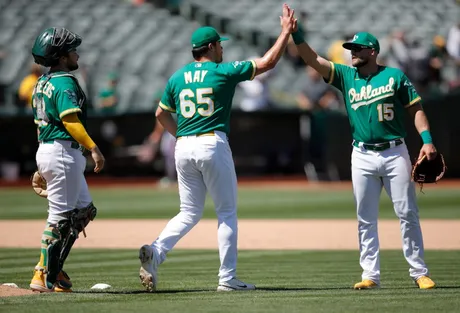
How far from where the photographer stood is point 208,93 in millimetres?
8203

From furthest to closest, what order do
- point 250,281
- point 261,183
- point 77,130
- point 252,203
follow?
point 261,183 → point 252,203 → point 250,281 → point 77,130

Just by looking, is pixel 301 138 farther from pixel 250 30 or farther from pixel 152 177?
pixel 250 30

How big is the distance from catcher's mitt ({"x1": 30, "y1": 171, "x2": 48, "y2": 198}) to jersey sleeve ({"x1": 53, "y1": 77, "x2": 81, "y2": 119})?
0.79 meters

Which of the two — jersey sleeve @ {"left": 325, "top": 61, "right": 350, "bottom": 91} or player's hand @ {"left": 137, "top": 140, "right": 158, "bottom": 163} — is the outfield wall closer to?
player's hand @ {"left": 137, "top": 140, "right": 158, "bottom": 163}

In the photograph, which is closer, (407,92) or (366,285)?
(366,285)

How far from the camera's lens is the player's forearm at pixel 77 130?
7.85 metres

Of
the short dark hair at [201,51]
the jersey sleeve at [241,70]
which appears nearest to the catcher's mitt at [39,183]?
the short dark hair at [201,51]

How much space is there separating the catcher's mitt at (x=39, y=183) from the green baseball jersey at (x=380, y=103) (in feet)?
8.47

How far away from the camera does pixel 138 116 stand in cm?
2431

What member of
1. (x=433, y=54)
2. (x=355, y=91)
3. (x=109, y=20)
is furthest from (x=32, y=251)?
(x=109, y=20)

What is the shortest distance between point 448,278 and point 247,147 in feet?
48.7

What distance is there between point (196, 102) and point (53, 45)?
1.20 meters

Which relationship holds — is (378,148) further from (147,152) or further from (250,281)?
(147,152)

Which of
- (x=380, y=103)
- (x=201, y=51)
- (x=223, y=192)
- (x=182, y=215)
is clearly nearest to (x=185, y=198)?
(x=182, y=215)
